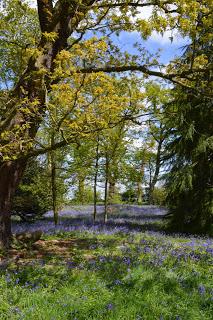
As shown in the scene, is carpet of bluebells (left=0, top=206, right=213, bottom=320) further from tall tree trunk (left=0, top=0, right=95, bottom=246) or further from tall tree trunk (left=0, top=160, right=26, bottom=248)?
tall tree trunk (left=0, top=0, right=95, bottom=246)

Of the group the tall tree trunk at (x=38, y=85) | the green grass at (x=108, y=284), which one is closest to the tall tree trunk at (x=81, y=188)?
the green grass at (x=108, y=284)

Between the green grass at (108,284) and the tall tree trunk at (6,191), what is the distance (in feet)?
2.29

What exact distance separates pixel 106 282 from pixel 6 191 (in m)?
3.92

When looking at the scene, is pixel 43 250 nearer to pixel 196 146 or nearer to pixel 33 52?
pixel 33 52

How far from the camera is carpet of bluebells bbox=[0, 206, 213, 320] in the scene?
573cm

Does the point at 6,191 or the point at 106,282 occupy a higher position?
the point at 6,191

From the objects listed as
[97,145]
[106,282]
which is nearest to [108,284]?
[106,282]

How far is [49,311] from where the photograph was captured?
219 inches

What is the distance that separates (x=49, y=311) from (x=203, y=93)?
6.57 meters

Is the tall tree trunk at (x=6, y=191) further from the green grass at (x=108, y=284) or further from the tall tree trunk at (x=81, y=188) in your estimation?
the tall tree trunk at (x=81, y=188)

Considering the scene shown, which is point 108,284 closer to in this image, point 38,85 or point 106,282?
point 106,282

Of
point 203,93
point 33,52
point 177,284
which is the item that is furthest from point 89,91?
point 177,284

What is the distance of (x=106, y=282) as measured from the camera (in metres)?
6.99

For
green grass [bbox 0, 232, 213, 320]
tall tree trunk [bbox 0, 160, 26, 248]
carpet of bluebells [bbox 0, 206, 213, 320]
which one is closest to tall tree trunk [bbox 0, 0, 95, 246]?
tall tree trunk [bbox 0, 160, 26, 248]
